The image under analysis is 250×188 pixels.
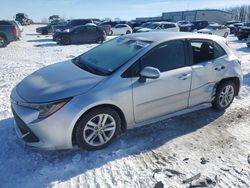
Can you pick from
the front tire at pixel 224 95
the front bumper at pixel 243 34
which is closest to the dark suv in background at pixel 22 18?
the front bumper at pixel 243 34

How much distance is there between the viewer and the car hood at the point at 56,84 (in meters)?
3.70

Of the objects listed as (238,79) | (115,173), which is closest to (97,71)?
(115,173)

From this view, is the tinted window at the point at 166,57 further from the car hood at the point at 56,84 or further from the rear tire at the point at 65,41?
the rear tire at the point at 65,41

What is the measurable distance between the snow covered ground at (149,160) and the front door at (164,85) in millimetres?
436

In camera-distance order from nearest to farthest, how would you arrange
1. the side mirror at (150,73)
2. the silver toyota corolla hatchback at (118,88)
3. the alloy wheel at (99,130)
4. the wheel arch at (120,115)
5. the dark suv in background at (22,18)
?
the silver toyota corolla hatchback at (118,88), the wheel arch at (120,115), the alloy wheel at (99,130), the side mirror at (150,73), the dark suv in background at (22,18)

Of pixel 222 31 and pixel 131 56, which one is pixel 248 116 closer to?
pixel 131 56

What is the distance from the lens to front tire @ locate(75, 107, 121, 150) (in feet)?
12.4

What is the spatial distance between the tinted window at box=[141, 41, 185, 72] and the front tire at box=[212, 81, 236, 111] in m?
1.20

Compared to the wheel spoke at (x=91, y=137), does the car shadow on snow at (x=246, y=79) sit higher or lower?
lower

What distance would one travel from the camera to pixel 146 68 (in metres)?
4.03

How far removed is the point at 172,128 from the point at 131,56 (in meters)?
1.53

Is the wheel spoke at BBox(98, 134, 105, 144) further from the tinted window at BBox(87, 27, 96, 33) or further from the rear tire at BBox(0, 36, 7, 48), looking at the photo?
the tinted window at BBox(87, 27, 96, 33)

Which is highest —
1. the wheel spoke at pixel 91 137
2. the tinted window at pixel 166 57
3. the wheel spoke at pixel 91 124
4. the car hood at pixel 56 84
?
the tinted window at pixel 166 57

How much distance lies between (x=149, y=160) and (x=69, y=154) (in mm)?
1166
